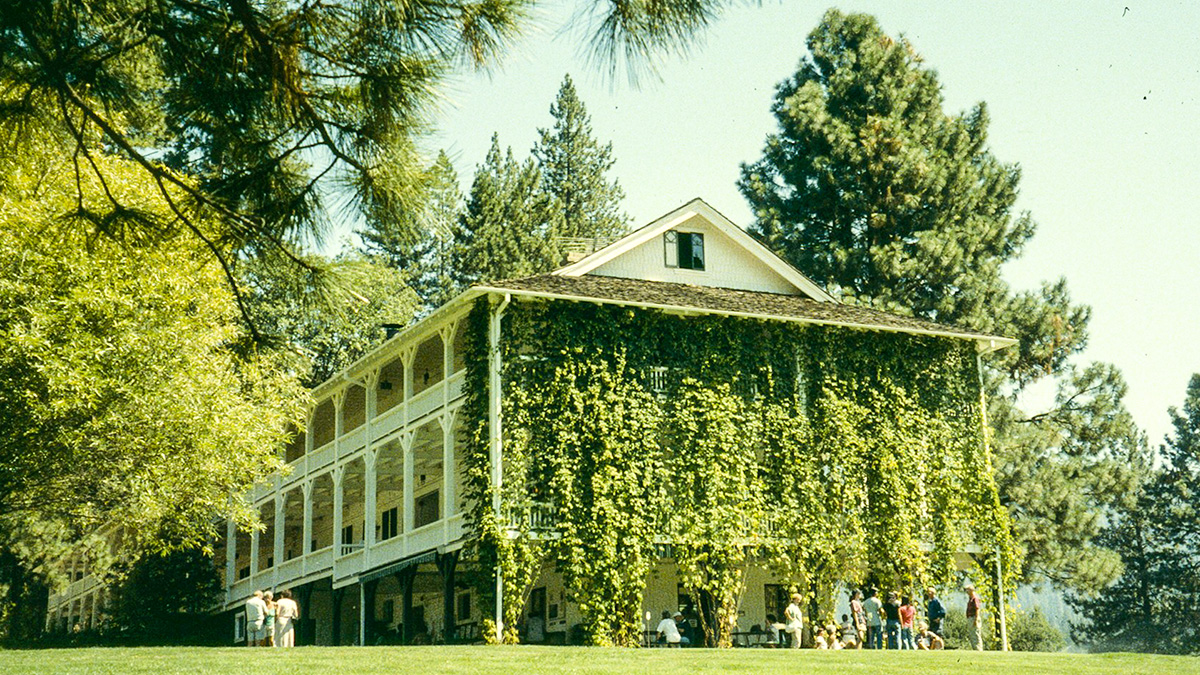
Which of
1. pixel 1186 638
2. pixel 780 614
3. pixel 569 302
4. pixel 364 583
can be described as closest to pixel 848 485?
pixel 780 614

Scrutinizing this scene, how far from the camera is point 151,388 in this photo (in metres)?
26.0

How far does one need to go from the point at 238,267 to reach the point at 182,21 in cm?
153

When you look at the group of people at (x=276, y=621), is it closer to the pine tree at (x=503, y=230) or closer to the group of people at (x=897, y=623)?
the group of people at (x=897, y=623)

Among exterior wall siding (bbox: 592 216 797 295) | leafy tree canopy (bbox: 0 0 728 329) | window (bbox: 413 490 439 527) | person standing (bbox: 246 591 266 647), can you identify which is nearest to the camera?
leafy tree canopy (bbox: 0 0 728 329)

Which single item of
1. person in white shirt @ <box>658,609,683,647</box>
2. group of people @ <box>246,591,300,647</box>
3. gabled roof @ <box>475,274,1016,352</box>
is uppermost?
gabled roof @ <box>475,274,1016,352</box>

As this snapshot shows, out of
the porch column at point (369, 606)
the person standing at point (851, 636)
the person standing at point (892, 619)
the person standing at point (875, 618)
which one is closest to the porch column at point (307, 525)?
the porch column at point (369, 606)

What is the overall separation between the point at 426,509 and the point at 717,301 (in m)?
11.2

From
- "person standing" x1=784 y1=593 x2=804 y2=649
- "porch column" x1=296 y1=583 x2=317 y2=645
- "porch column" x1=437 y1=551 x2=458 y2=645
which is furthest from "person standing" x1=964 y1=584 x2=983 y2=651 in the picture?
"porch column" x1=296 y1=583 x2=317 y2=645

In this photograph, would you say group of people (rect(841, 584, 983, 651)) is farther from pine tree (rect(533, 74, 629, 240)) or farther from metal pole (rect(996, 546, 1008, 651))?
pine tree (rect(533, 74, 629, 240))

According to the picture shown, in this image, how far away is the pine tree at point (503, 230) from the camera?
176 ft

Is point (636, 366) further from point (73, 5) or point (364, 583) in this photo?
point (73, 5)

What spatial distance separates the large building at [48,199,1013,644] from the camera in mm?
26875

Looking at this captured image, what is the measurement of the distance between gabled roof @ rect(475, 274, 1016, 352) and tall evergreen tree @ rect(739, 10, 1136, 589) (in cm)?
1052

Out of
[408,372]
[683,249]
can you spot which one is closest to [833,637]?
[683,249]
